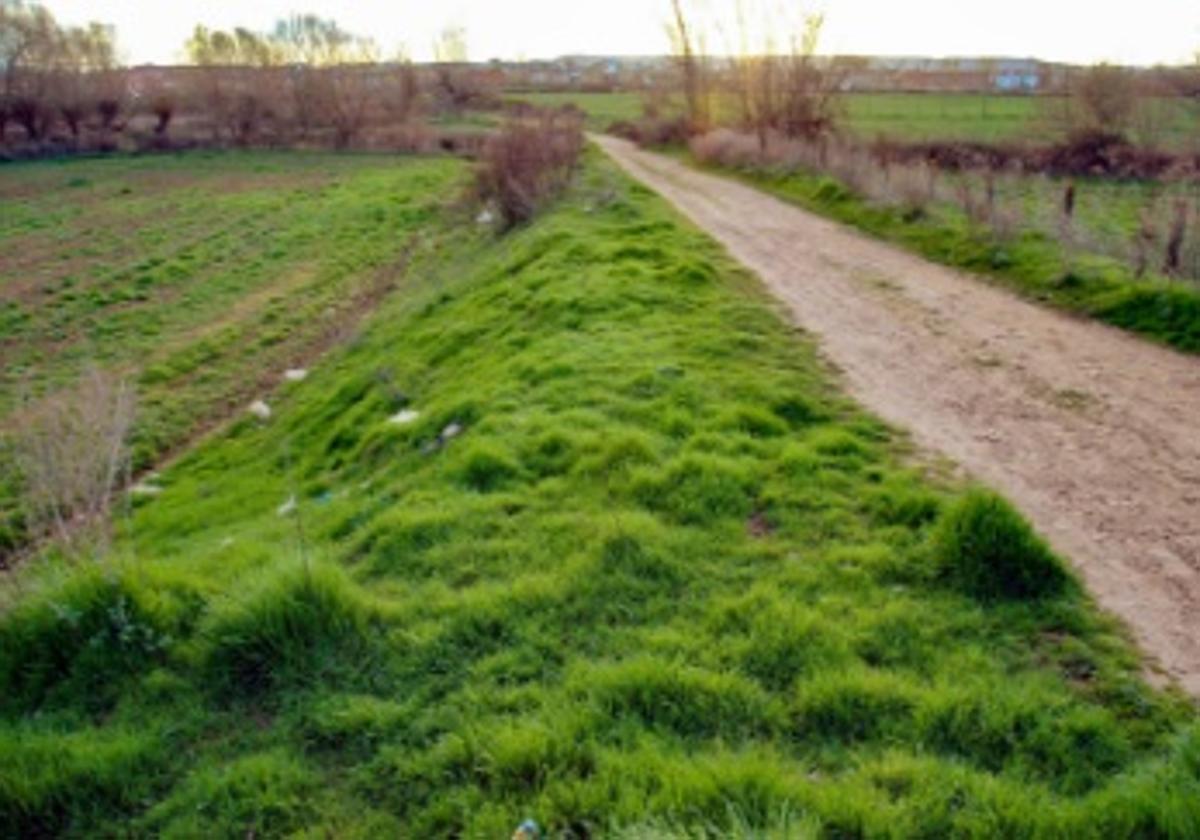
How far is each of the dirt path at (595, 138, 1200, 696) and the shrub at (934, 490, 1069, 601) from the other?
1.03ft

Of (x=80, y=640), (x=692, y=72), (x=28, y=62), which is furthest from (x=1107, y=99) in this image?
(x=28, y=62)

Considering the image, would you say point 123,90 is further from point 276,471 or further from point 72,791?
point 72,791

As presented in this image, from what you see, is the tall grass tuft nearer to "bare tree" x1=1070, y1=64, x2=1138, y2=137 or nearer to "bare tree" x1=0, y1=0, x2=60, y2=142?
"bare tree" x1=1070, y1=64, x2=1138, y2=137

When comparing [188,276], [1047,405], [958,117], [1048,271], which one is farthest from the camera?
[958,117]

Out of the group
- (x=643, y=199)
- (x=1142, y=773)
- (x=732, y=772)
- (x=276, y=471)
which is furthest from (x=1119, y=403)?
(x=643, y=199)

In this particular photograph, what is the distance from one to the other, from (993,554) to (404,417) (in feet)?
22.8

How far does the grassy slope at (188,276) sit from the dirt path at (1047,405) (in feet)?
30.4

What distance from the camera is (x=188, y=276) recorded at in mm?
23594

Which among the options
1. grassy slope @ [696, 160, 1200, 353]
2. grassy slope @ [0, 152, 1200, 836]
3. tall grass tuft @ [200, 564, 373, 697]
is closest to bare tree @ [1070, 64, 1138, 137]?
grassy slope @ [696, 160, 1200, 353]

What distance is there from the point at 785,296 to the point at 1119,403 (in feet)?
16.2

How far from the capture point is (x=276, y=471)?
11289mm

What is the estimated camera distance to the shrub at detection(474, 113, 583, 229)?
21.5 metres

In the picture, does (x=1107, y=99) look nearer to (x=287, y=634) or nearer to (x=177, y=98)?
(x=287, y=634)

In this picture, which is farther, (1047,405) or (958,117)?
(958,117)
